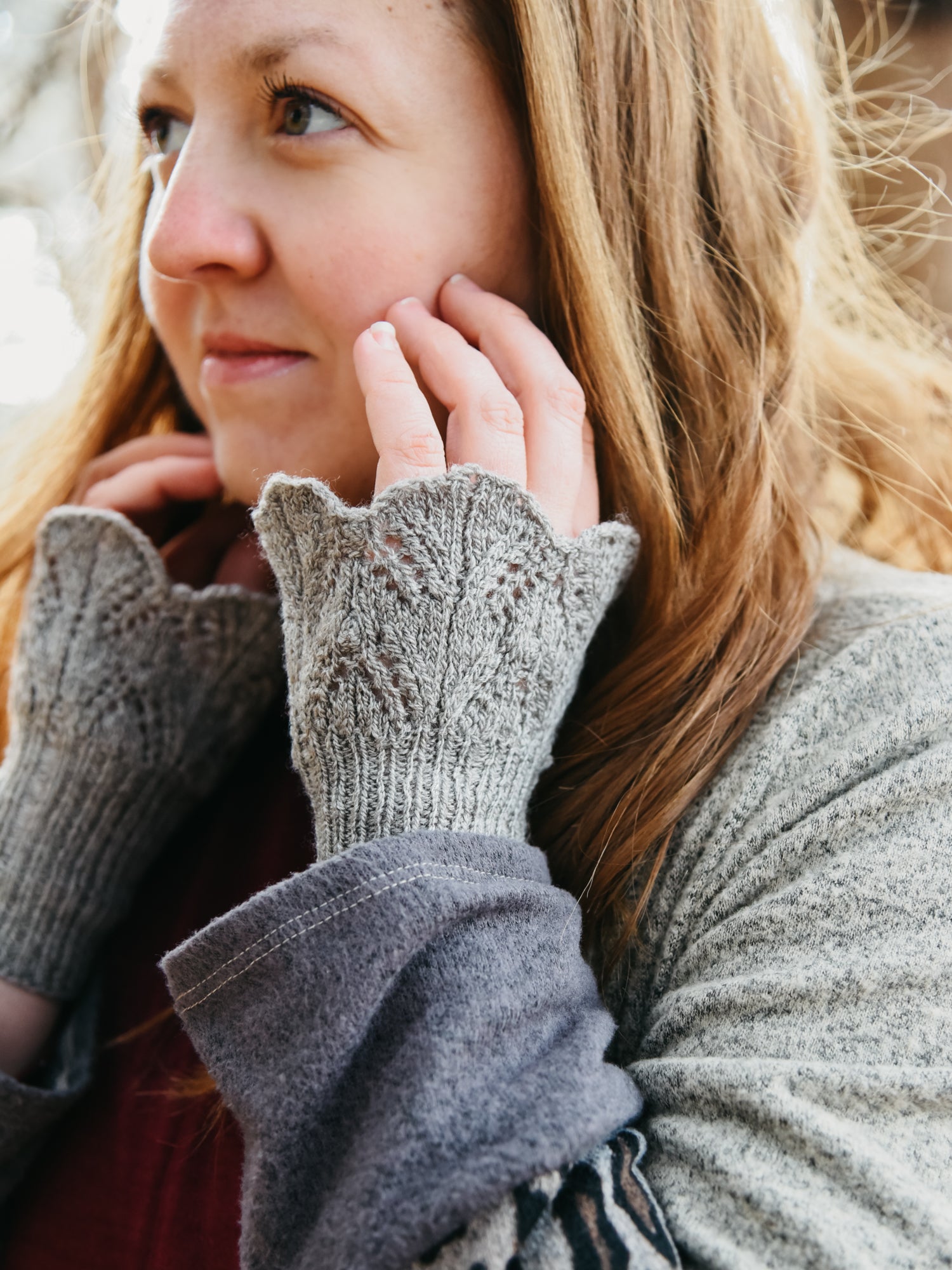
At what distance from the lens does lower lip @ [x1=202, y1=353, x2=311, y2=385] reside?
1.09m

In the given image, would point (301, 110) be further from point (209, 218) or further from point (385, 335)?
point (385, 335)

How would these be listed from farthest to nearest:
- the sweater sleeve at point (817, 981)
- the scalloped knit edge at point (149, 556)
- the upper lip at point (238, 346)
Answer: the scalloped knit edge at point (149, 556) < the upper lip at point (238, 346) < the sweater sleeve at point (817, 981)

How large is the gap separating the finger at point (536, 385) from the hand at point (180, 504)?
474mm

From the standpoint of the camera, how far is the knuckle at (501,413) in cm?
94

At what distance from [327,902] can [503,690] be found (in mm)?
249

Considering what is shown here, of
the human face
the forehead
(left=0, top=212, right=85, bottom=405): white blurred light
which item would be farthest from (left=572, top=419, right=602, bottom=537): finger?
(left=0, top=212, right=85, bottom=405): white blurred light

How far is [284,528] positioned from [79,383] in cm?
85

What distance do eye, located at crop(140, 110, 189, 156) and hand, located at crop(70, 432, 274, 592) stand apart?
399mm

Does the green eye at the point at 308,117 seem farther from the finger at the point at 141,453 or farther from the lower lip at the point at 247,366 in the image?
the finger at the point at 141,453

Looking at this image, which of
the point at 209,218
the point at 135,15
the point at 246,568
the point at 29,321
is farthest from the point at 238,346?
the point at 29,321

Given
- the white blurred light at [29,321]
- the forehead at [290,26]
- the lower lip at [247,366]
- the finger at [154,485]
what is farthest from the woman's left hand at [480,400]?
the white blurred light at [29,321]

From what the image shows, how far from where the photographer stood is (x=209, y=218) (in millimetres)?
1016

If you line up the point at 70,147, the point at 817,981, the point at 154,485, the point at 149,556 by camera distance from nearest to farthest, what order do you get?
the point at 817,981 → the point at 149,556 → the point at 154,485 → the point at 70,147

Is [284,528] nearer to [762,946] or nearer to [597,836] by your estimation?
[597,836]
